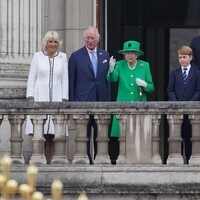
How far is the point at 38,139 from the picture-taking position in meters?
14.5

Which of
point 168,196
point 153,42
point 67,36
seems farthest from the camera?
point 153,42

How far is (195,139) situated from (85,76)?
1.59 metres

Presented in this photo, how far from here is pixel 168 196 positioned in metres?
14.1

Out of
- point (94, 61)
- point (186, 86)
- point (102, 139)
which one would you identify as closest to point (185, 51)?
point (186, 86)

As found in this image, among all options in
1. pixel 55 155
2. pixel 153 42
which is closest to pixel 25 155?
pixel 55 155

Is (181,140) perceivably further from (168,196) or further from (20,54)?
(20,54)

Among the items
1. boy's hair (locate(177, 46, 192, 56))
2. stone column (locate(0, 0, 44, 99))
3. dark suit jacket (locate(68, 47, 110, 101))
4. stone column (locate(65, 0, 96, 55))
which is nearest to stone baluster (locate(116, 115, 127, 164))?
dark suit jacket (locate(68, 47, 110, 101))

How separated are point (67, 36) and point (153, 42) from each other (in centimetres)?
245

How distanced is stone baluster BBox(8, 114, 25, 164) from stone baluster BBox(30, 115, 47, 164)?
150 millimetres

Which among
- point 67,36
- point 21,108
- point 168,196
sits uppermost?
point 67,36

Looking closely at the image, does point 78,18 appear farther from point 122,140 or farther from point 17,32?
point 122,140

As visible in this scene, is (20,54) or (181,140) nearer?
(181,140)

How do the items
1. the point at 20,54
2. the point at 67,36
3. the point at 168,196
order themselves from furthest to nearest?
the point at 67,36 < the point at 20,54 < the point at 168,196

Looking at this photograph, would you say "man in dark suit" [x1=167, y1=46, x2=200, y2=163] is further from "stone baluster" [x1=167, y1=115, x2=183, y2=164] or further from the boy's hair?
"stone baluster" [x1=167, y1=115, x2=183, y2=164]
